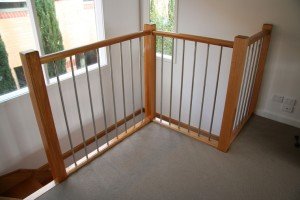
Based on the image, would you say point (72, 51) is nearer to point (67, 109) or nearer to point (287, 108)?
point (67, 109)

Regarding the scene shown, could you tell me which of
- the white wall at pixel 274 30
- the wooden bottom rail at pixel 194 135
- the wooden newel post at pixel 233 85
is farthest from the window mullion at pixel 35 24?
the wooden newel post at pixel 233 85

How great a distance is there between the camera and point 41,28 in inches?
104

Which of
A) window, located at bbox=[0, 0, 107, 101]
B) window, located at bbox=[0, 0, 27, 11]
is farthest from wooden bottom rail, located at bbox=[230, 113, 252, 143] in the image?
window, located at bbox=[0, 0, 27, 11]

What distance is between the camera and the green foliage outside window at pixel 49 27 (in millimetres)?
2615

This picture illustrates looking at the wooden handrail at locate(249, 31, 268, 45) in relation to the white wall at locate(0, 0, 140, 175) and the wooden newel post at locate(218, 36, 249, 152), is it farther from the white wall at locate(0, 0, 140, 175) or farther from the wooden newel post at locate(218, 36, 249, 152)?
the white wall at locate(0, 0, 140, 175)

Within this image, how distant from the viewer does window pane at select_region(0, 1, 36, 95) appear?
2.43 m

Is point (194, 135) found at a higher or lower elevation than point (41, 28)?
lower

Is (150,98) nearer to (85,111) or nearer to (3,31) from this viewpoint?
(85,111)

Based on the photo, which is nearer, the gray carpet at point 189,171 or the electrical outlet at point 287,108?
the gray carpet at point 189,171

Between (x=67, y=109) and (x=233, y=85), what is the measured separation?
2110 mm

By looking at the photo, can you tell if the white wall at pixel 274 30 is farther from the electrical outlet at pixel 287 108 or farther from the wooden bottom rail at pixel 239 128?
the wooden bottom rail at pixel 239 128

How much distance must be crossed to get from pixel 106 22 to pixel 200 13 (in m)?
1.23

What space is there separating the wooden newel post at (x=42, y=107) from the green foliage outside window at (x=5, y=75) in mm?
1381

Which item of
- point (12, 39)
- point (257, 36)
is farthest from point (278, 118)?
point (12, 39)
